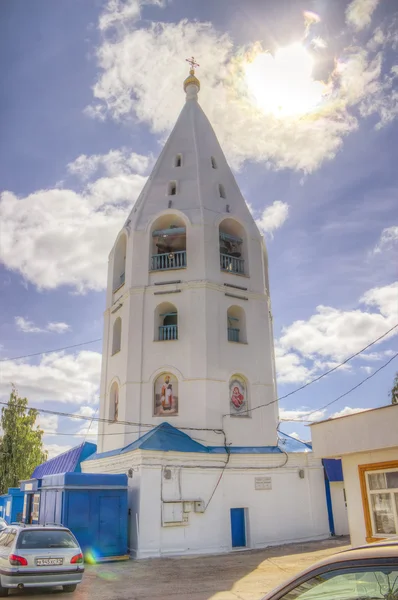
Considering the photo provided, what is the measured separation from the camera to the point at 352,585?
2.54 m

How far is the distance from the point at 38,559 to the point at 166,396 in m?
11.9

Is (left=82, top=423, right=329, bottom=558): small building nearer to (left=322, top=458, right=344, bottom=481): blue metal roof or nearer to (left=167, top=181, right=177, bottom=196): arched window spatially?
(left=322, top=458, right=344, bottom=481): blue metal roof

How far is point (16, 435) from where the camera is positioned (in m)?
36.7

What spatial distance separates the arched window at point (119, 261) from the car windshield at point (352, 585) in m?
24.5

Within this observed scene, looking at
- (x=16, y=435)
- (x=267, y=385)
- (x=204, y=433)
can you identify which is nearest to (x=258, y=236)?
(x=267, y=385)

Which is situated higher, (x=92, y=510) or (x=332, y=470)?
(x=332, y=470)

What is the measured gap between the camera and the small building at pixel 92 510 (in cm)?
1677

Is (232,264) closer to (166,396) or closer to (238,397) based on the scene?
(238,397)

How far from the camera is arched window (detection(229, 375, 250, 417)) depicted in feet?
74.1

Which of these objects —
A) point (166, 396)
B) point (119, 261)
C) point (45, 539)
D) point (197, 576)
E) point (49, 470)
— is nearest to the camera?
point (45, 539)

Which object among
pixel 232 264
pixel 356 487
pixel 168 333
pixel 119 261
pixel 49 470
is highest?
pixel 119 261

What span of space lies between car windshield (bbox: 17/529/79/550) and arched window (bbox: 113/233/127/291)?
16.5 meters

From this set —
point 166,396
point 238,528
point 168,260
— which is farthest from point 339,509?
point 168,260

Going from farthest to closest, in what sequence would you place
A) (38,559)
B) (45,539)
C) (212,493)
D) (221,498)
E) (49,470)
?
(49,470), (221,498), (212,493), (45,539), (38,559)
